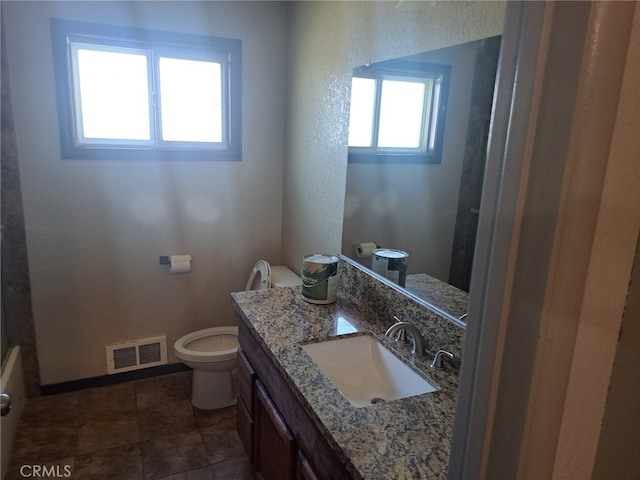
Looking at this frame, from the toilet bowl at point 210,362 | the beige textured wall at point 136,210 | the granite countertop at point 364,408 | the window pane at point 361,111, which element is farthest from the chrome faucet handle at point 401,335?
the beige textured wall at point 136,210

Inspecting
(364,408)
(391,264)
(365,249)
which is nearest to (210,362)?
(365,249)

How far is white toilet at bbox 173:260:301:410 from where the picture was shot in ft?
7.95

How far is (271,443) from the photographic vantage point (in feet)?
5.33

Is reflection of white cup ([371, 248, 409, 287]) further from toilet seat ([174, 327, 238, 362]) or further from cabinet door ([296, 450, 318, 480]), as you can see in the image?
toilet seat ([174, 327, 238, 362])

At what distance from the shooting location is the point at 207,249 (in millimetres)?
2805

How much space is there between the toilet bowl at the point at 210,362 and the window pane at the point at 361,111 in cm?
135

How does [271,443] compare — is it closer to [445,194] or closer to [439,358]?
[439,358]

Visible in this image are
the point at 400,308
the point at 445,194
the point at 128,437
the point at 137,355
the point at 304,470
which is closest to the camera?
the point at 304,470

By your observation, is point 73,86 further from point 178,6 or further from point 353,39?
point 353,39

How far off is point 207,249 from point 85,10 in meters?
1.45

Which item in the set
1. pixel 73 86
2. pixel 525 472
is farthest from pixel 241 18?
pixel 525 472

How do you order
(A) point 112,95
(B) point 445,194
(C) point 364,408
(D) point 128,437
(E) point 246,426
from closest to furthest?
(C) point 364,408
(B) point 445,194
(E) point 246,426
(D) point 128,437
(A) point 112,95

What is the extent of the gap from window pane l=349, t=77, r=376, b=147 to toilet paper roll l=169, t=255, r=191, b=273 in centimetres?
131

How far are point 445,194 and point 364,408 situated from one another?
2.56 feet
